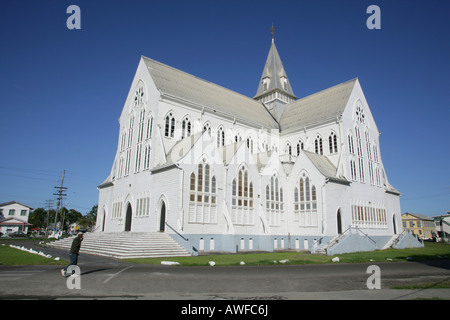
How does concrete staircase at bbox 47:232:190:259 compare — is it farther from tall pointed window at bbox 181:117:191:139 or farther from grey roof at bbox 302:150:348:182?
grey roof at bbox 302:150:348:182

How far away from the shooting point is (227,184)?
97.1ft

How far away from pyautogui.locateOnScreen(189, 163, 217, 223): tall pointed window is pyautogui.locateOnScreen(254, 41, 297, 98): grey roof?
32.0 m

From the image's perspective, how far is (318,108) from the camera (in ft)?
144

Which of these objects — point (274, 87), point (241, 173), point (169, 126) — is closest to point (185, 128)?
point (169, 126)

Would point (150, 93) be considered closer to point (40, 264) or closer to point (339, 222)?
point (40, 264)

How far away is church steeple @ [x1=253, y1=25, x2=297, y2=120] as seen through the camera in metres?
54.2

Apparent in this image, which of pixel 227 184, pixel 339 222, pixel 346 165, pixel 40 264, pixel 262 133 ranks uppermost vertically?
pixel 262 133

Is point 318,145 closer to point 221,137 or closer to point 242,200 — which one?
point 221,137

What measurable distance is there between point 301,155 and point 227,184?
1111 centimetres

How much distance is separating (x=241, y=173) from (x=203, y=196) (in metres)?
5.43

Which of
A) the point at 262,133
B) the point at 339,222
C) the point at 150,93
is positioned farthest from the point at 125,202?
the point at 339,222

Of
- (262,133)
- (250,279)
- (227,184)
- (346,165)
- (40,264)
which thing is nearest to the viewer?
(250,279)

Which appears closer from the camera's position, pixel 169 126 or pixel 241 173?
pixel 241 173
